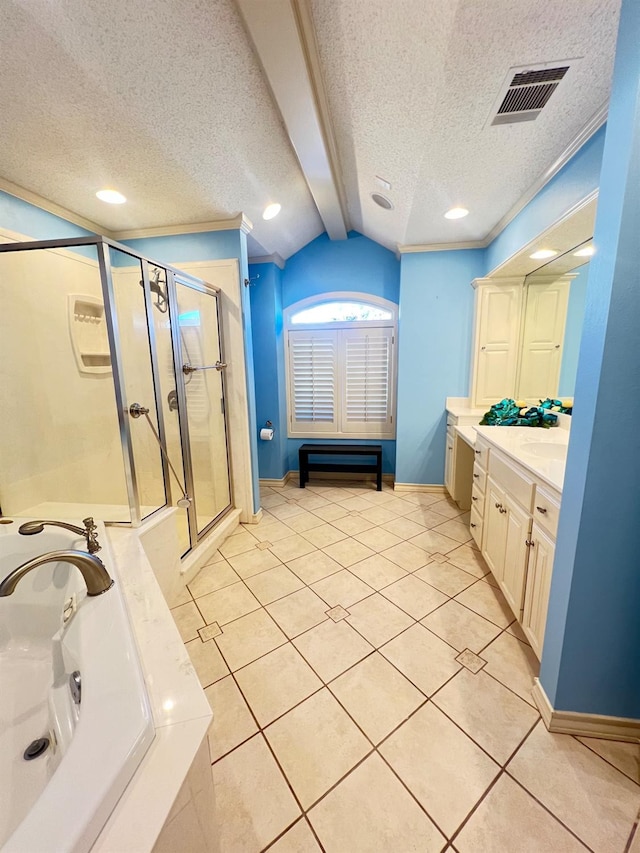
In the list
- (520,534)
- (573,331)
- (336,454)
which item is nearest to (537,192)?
(573,331)

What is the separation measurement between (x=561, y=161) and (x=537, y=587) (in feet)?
7.07

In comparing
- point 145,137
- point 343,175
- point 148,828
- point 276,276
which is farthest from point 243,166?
point 148,828

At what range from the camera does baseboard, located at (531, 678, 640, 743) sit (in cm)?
121

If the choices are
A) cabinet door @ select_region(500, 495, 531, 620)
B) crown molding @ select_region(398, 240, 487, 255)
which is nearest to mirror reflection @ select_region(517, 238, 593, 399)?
crown molding @ select_region(398, 240, 487, 255)

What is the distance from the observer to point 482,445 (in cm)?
225

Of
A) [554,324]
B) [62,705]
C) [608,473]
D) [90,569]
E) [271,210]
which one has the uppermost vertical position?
[271,210]

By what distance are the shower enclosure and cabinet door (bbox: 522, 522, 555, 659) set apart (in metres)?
1.99

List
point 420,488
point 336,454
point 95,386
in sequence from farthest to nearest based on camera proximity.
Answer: point 336,454 → point 420,488 → point 95,386

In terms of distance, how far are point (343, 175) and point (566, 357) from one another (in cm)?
213

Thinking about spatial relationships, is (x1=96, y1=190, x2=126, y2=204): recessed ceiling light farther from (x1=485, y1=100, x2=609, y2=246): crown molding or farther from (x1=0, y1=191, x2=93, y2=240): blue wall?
(x1=485, y1=100, x2=609, y2=246): crown molding

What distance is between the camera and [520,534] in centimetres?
163

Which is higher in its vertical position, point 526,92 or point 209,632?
point 526,92

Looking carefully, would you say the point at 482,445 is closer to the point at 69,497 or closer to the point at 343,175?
the point at 343,175

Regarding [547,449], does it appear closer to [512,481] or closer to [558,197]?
[512,481]
